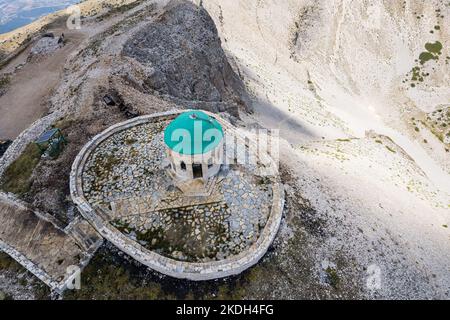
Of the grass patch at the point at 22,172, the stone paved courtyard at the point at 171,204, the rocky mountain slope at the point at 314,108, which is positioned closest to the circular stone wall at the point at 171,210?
the stone paved courtyard at the point at 171,204

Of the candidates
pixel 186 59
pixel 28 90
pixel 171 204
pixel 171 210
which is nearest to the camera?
pixel 171 210

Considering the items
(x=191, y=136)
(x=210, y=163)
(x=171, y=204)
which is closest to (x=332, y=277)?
(x=210, y=163)

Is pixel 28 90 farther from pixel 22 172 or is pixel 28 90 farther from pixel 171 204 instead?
pixel 171 204

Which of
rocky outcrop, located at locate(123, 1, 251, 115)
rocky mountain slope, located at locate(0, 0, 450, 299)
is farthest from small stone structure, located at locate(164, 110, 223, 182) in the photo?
rocky outcrop, located at locate(123, 1, 251, 115)

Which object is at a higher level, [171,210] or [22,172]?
[22,172]

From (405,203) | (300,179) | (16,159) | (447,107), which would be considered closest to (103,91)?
(16,159)

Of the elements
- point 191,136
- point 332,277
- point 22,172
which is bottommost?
point 332,277
